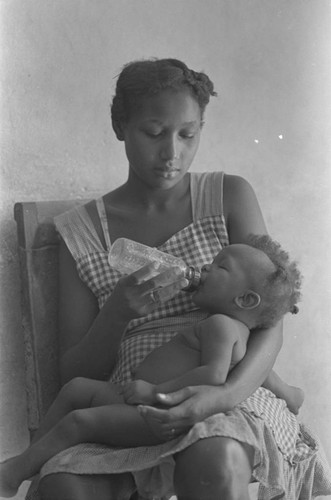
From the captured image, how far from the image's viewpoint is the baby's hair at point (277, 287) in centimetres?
162

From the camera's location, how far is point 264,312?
1.63 m

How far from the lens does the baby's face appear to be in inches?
63.7

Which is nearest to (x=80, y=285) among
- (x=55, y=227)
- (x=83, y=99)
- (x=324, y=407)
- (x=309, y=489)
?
(x=55, y=227)

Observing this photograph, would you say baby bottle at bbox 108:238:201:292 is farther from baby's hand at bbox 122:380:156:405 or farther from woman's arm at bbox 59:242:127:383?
baby's hand at bbox 122:380:156:405

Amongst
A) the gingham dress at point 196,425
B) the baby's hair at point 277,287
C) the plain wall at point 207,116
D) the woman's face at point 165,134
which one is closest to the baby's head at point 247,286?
the baby's hair at point 277,287

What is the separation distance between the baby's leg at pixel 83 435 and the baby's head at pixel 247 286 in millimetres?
271

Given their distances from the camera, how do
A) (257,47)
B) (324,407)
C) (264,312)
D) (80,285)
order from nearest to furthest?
(264,312), (80,285), (257,47), (324,407)

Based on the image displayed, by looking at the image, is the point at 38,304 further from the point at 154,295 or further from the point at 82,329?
the point at 154,295

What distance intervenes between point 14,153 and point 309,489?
0.94 meters

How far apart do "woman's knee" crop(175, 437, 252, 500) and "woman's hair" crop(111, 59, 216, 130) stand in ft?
2.39

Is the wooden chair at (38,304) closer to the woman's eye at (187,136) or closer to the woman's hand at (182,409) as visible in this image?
the woman's eye at (187,136)

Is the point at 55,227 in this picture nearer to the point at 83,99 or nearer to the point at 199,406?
the point at 83,99

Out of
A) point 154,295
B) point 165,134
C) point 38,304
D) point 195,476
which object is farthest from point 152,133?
point 195,476

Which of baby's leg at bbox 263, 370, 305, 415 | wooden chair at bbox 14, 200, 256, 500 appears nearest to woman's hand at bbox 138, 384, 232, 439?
baby's leg at bbox 263, 370, 305, 415
